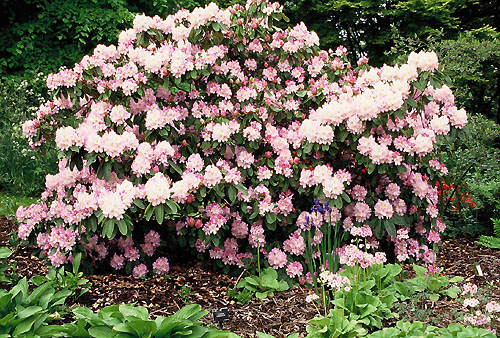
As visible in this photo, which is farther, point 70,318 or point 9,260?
point 9,260

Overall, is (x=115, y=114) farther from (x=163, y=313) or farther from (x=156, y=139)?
(x=163, y=313)

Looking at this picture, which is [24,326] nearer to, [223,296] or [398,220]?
[223,296]

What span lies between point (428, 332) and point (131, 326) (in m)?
1.38

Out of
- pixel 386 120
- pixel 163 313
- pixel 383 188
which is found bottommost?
pixel 163 313

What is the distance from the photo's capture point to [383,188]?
11.5ft

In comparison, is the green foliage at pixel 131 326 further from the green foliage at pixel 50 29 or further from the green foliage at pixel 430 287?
the green foliage at pixel 50 29

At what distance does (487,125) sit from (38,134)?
3637 mm

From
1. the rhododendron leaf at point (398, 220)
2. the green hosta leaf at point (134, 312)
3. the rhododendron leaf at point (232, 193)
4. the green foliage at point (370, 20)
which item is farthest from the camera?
the green foliage at point (370, 20)

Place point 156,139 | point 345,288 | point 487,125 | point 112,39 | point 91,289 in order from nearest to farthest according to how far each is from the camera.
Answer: point 345,288 → point 91,289 → point 156,139 → point 487,125 → point 112,39

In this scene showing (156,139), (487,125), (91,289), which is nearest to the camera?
(91,289)

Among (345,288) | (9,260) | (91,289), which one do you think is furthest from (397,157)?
(9,260)

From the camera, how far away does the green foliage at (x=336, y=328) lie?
95.4 inches

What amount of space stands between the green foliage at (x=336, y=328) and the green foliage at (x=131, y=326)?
396mm

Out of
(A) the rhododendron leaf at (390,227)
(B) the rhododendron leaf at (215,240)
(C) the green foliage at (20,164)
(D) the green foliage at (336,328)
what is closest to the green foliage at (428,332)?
(D) the green foliage at (336,328)
